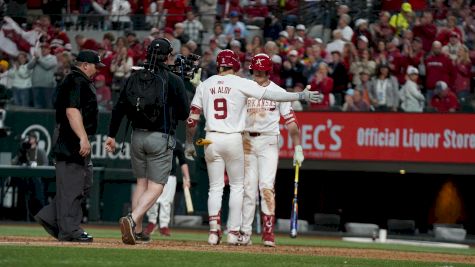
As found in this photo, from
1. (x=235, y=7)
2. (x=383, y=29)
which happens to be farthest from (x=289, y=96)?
(x=235, y=7)

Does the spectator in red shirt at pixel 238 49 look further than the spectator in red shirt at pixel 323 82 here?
Yes

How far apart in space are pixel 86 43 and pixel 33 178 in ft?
12.5

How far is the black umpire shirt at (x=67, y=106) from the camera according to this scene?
13.2 meters

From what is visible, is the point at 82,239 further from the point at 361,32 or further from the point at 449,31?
the point at 361,32

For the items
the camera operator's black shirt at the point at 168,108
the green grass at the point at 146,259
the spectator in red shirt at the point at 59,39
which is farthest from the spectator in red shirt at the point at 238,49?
the green grass at the point at 146,259

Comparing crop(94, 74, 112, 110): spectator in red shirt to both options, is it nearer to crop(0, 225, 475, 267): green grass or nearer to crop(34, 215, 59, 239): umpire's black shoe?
crop(34, 215, 59, 239): umpire's black shoe

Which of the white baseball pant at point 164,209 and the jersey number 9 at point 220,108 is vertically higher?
the jersey number 9 at point 220,108

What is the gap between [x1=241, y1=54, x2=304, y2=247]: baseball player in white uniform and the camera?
14.7 meters

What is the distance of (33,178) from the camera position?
81.0 feet

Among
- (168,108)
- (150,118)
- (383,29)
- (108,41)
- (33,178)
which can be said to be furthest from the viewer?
(108,41)

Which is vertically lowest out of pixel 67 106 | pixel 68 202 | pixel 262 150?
pixel 68 202

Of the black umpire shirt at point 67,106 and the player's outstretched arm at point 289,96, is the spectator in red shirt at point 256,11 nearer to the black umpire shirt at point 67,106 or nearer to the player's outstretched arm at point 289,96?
the player's outstretched arm at point 289,96

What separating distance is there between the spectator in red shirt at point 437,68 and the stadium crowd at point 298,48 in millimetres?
19

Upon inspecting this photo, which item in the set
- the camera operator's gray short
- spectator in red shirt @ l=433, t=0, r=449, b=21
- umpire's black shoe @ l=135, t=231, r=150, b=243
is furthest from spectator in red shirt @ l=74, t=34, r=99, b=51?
the camera operator's gray short
